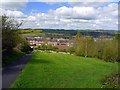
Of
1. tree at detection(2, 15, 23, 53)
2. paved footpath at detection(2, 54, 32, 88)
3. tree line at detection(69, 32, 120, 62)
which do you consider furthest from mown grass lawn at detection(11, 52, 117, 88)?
tree line at detection(69, 32, 120, 62)

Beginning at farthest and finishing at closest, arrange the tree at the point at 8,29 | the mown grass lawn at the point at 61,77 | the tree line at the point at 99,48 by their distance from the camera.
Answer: the tree line at the point at 99,48
the tree at the point at 8,29
the mown grass lawn at the point at 61,77

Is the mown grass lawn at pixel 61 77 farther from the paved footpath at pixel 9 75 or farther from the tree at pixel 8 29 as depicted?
the tree at pixel 8 29

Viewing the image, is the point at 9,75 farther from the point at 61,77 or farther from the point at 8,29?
the point at 8,29

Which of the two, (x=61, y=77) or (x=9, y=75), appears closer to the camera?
(x=61, y=77)

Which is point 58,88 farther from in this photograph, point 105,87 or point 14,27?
point 14,27

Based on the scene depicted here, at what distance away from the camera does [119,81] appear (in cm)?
1454

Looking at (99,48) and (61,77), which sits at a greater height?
(61,77)

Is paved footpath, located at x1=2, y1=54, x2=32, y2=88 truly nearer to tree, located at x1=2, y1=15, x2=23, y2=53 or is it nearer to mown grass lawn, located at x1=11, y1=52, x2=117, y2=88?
mown grass lawn, located at x1=11, y1=52, x2=117, y2=88

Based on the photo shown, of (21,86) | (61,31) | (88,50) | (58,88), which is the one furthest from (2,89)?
(61,31)

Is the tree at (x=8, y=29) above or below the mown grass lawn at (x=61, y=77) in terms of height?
above

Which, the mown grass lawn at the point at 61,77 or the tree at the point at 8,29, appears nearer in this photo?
the mown grass lawn at the point at 61,77

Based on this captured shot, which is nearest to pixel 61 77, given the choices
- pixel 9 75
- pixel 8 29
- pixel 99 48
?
pixel 9 75

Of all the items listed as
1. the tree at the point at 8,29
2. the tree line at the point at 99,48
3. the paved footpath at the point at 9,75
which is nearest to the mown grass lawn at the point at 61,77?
the paved footpath at the point at 9,75

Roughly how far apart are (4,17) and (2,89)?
23685 mm
